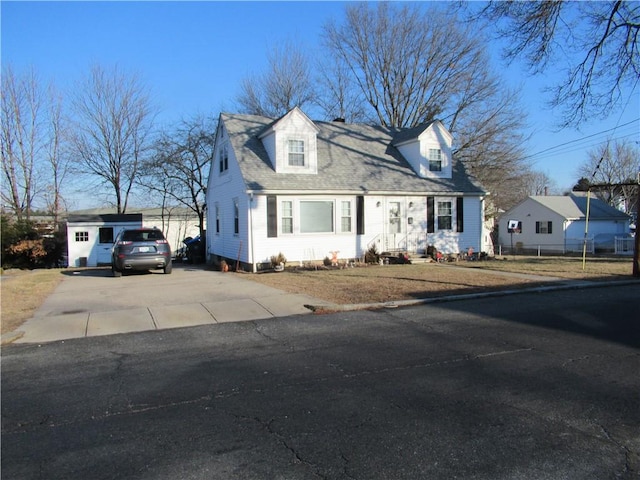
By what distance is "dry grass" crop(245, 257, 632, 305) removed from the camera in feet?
38.1

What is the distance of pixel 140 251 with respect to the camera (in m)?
16.6

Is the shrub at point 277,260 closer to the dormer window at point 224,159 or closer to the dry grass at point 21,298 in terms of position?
the dormer window at point 224,159

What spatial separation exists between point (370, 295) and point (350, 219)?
887 centimetres

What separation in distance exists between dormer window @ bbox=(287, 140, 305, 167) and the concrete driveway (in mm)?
6811

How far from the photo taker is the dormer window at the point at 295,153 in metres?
19.5

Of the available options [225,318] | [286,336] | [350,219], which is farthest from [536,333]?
[350,219]

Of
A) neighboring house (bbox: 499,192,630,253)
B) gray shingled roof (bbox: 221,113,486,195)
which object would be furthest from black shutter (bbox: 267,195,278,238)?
neighboring house (bbox: 499,192,630,253)

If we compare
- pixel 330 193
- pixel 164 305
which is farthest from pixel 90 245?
pixel 164 305

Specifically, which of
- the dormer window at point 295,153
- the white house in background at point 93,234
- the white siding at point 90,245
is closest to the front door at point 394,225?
the dormer window at point 295,153

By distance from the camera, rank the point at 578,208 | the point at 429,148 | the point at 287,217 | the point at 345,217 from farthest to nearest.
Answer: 1. the point at 578,208
2. the point at 429,148
3. the point at 345,217
4. the point at 287,217

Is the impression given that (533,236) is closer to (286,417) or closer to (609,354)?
(609,354)

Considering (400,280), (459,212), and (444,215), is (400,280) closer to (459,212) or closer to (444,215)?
(444,215)

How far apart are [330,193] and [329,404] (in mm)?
15002

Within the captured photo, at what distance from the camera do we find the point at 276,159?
19.1 m
